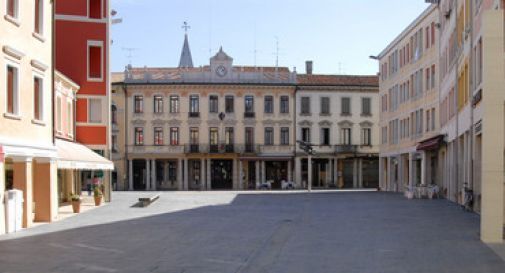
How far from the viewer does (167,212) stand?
104 ft

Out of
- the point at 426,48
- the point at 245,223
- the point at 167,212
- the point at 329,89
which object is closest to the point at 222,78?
the point at 329,89

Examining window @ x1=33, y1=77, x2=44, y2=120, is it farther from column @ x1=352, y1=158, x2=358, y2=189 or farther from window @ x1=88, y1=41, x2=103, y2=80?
column @ x1=352, y1=158, x2=358, y2=189

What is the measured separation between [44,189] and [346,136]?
56.6 metres

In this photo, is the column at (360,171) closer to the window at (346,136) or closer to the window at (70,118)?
the window at (346,136)

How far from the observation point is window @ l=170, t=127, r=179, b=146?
77125 millimetres

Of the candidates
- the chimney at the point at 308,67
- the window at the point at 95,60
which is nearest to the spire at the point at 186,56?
the chimney at the point at 308,67

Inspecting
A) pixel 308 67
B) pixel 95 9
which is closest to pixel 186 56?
pixel 308 67

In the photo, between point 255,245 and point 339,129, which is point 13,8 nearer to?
point 255,245

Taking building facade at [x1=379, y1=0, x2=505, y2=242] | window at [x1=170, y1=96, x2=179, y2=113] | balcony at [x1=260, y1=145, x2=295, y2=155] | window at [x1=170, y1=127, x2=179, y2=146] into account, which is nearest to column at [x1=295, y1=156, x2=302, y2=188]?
balcony at [x1=260, y1=145, x2=295, y2=155]

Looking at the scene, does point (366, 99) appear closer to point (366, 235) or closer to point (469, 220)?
point (469, 220)

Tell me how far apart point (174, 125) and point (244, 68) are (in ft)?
31.3

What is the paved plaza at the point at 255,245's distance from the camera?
13.7 m

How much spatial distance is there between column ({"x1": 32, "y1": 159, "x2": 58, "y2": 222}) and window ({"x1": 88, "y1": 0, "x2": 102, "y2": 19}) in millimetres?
16624

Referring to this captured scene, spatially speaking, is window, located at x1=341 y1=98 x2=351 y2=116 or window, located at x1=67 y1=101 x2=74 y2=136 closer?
window, located at x1=67 y1=101 x2=74 y2=136
